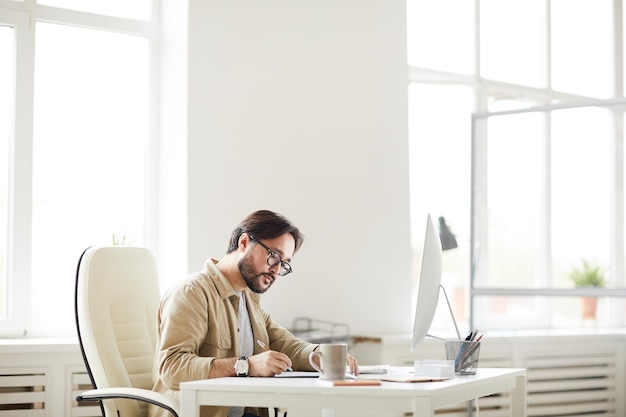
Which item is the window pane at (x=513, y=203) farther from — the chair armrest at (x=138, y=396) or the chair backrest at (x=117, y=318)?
the chair armrest at (x=138, y=396)

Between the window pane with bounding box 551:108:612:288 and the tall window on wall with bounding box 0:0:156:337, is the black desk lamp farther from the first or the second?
the tall window on wall with bounding box 0:0:156:337

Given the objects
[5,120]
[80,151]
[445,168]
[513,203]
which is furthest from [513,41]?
[5,120]

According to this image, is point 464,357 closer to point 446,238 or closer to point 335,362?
point 335,362

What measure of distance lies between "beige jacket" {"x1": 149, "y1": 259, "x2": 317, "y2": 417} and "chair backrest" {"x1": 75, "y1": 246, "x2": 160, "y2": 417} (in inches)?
5.0

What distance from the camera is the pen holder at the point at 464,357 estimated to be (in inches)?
106

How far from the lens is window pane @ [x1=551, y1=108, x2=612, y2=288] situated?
4664 millimetres

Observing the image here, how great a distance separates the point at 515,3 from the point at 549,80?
52 centimetres

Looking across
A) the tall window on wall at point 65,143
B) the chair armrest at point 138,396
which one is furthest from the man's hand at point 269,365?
the tall window on wall at point 65,143

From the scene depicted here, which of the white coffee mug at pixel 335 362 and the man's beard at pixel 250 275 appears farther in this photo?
the man's beard at pixel 250 275

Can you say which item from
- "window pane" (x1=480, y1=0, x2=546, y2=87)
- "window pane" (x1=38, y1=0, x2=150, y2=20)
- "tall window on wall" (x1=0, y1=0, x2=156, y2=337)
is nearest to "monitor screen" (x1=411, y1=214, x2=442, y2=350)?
"tall window on wall" (x1=0, y1=0, x2=156, y2=337)

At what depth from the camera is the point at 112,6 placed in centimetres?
446

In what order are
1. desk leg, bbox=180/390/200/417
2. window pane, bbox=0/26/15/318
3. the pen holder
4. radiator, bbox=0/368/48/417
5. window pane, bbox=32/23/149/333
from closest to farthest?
desk leg, bbox=180/390/200/417 < the pen holder < radiator, bbox=0/368/48/417 < window pane, bbox=0/26/15/318 < window pane, bbox=32/23/149/333

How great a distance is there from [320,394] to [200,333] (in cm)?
60

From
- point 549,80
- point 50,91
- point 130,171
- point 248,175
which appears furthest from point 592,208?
point 50,91
